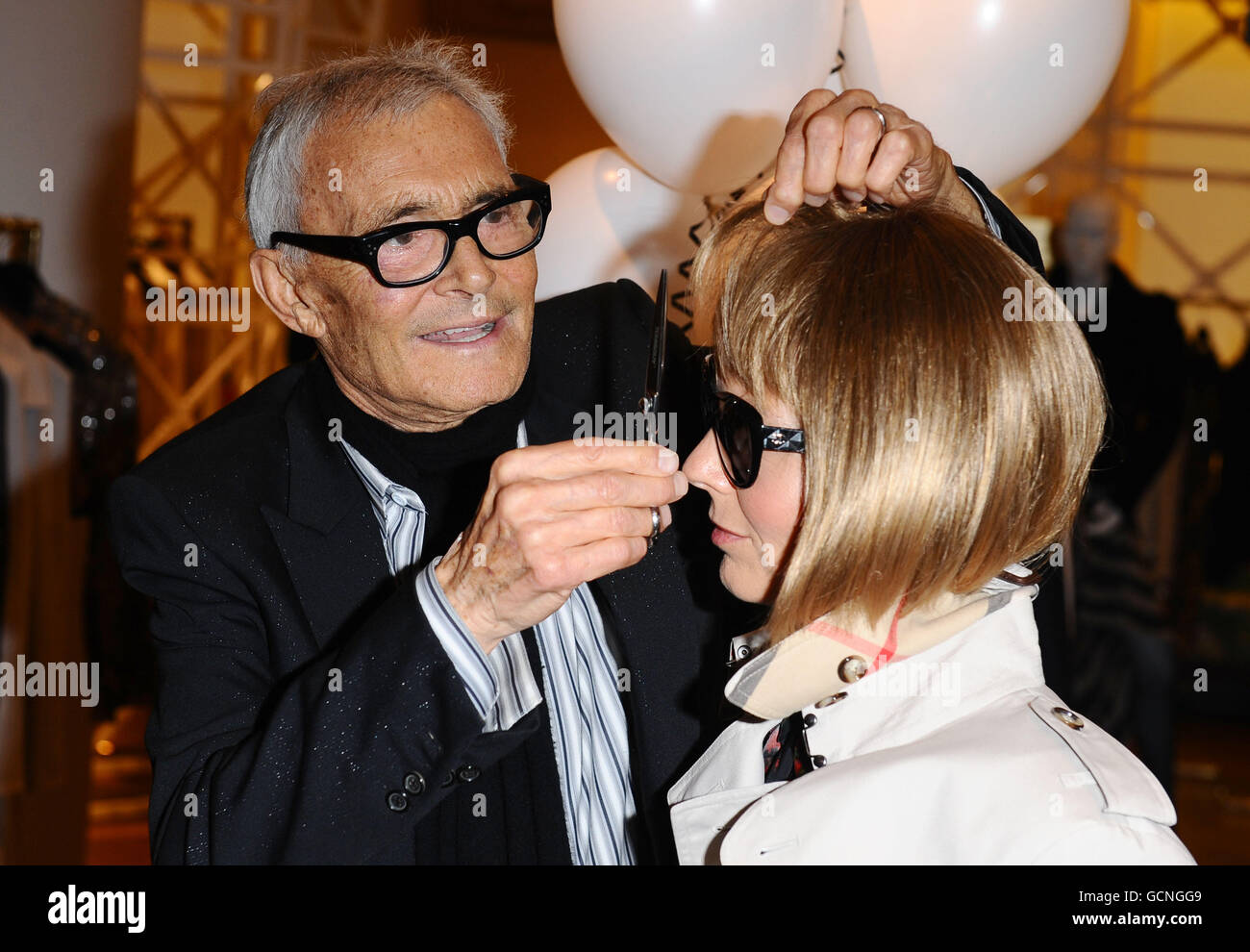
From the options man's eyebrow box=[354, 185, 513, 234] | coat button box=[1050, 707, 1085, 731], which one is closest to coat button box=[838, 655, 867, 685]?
coat button box=[1050, 707, 1085, 731]

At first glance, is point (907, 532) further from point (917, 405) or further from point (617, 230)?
point (617, 230)

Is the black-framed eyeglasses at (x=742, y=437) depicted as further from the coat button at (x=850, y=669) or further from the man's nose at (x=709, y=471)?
the coat button at (x=850, y=669)

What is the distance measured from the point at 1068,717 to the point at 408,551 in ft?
2.92

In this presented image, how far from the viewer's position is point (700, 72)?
1805mm

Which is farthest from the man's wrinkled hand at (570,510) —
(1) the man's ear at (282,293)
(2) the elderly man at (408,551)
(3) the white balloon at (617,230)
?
(3) the white balloon at (617,230)

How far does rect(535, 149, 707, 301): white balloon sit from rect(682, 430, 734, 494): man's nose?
83cm

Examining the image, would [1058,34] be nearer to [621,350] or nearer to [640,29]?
[640,29]

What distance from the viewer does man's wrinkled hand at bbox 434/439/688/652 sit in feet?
3.74

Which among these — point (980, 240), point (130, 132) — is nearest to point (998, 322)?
point (980, 240)

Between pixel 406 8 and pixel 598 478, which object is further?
pixel 406 8

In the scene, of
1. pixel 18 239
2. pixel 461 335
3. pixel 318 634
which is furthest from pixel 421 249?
pixel 18 239

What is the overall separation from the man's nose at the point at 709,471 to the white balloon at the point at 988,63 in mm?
864

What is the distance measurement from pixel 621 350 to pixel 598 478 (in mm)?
737

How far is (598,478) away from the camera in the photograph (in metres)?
1.14
